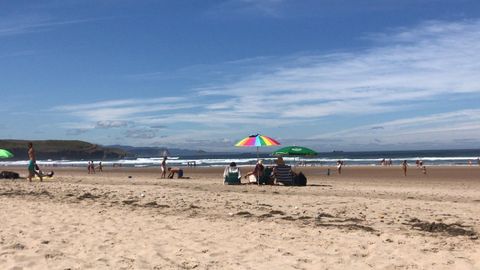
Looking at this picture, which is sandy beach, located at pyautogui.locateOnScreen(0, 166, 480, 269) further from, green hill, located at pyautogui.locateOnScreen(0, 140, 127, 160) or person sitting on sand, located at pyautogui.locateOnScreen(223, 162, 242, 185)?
green hill, located at pyautogui.locateOnScreen(0, 140, 127, 160)

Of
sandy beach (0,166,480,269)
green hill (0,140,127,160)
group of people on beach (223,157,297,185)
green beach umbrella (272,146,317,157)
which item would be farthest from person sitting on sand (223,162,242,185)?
green hill (0,140,127,160)

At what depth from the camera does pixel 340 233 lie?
791 cm

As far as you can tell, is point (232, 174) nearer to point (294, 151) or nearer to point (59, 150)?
point (294, 151)

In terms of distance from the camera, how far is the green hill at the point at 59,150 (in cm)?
13812

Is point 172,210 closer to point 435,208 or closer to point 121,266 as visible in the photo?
point 121,266

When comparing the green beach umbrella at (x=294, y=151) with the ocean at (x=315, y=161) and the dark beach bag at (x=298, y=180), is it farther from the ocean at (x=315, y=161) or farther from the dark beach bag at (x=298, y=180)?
the ocean at (x=315, y=161)

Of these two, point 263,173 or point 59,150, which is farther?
point 59,150

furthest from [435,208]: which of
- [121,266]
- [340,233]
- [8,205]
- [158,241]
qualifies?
[8,205]

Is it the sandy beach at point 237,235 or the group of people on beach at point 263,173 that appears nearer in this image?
the sandy beach at point 237,235

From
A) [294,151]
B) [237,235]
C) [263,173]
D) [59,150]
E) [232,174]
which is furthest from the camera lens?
→ [59,150]

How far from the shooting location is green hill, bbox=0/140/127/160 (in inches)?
5438

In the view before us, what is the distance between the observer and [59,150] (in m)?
144

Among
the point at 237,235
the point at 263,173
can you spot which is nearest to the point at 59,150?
the point at 263,173

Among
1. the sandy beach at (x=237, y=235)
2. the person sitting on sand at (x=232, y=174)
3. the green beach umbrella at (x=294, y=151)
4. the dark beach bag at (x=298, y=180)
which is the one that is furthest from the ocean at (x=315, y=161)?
the sandy beach at (x=237, y=235)
